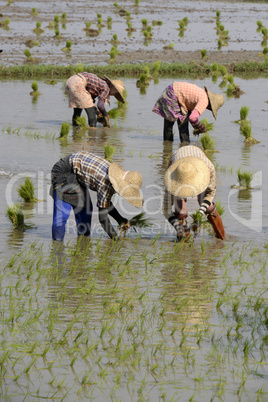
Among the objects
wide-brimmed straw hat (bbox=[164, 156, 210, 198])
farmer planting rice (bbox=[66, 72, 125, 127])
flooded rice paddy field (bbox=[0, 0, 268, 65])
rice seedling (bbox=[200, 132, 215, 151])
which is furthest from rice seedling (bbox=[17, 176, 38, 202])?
flooded rice paddy field (bbox=[0, 0, 268, 65])

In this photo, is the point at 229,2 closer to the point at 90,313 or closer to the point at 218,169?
the point at 218,169

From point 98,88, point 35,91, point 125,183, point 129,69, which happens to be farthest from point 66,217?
point 129,69

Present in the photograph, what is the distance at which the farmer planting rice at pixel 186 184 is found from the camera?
17.6 ft

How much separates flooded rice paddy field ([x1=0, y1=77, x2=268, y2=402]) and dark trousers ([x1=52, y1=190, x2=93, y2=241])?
0.34ft

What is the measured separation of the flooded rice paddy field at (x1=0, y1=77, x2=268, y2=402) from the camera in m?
3.57

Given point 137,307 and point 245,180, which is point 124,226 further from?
point 245,180

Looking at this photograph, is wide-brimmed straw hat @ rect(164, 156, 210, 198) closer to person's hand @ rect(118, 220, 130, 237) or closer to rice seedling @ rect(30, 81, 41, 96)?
person's hand @ rect(118, 220, 130, 237)

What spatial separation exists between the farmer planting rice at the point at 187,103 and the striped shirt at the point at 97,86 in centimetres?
88

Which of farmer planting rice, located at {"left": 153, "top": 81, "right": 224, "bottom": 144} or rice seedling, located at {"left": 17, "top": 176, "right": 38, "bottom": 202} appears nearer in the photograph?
rice seedling, located at {"left": 17, "top": 176, "right": 38, "bottom": 202}

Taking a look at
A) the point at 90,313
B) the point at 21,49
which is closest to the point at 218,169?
the point at 90,313

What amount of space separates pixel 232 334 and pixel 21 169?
4.94 m

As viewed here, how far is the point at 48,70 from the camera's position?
56.9 feet

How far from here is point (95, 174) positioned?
5.48 m

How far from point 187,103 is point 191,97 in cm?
18
